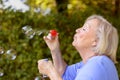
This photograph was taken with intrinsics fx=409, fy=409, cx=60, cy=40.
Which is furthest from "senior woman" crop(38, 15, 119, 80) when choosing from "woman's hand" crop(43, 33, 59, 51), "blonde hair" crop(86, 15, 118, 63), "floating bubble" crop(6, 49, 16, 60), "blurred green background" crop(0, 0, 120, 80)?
→ "floating bubble" crop(6, 49, 16, 60)

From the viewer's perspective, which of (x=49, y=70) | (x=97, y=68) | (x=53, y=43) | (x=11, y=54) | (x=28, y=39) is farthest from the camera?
(x=28, y=39)

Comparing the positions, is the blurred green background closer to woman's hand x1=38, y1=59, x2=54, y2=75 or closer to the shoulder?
woman's hand x1=38, y1=59, x2=54, y2=75

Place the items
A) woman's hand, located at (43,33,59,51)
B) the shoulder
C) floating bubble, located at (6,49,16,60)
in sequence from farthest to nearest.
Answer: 1. floating bubble, located at (6,49,16,60)
2. woman's hand, located at (43,33,59,51)
3. the shoulder

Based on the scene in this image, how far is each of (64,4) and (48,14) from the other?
0.84m

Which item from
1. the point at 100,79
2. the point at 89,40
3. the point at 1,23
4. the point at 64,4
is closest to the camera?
the point at 100,79

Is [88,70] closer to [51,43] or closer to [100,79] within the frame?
[100,79]

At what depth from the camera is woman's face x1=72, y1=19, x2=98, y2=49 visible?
7.92 feet

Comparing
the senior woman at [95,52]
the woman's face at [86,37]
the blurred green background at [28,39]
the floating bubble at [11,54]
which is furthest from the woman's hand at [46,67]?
the floating bubble at [11,54]

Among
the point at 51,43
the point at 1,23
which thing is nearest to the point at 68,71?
the point at 51,43

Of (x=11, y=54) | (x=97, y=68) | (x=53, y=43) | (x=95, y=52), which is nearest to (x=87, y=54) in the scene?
(x=95, y=52)

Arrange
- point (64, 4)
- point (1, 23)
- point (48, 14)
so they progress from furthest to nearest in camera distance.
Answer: point (64, 4), point (48, 14), point (1, 23)

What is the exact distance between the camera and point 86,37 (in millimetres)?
2434

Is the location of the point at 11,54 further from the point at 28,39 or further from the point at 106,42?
the point at 106,42

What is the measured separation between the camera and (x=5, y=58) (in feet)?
15.7
